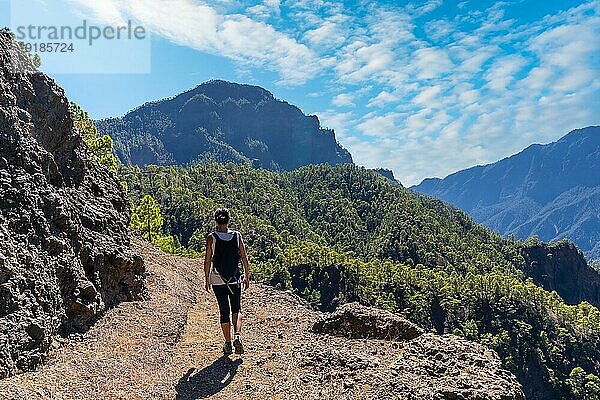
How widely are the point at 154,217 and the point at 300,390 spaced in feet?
124

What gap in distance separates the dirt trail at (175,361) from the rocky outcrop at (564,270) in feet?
512

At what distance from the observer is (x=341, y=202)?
15200 cm

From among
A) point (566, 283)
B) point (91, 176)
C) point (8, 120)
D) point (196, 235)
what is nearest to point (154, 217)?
point (91, 176)

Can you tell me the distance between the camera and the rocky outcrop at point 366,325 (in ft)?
34.6

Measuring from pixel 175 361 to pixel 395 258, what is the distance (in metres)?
125

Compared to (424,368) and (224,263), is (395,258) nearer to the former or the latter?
(424,368)

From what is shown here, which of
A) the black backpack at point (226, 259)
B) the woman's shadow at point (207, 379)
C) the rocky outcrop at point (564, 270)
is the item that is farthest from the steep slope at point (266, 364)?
the rocky outcrop at point (564, 270)

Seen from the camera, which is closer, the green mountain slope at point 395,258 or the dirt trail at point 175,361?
the dirt trail at point 175,361

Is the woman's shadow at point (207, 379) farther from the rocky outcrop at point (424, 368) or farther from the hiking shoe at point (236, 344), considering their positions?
the rocky outcrop at point (424, 368)

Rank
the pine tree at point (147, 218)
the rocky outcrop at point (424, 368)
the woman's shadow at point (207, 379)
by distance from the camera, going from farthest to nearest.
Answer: the pine tree at point (147, 218)
the woman's shadow at point (207, 379)
the rocky outcrop at point (424, 368)

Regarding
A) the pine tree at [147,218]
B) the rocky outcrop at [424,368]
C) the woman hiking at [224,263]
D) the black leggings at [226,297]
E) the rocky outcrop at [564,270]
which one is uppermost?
the pine tree at [147,218]

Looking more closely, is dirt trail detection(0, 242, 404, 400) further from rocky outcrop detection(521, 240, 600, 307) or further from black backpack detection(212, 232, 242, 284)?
rocky outcrop detection(521, 240, 600, 307)

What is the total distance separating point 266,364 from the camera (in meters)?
8.63

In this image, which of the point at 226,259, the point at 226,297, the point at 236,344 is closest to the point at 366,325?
the point at 236,344
